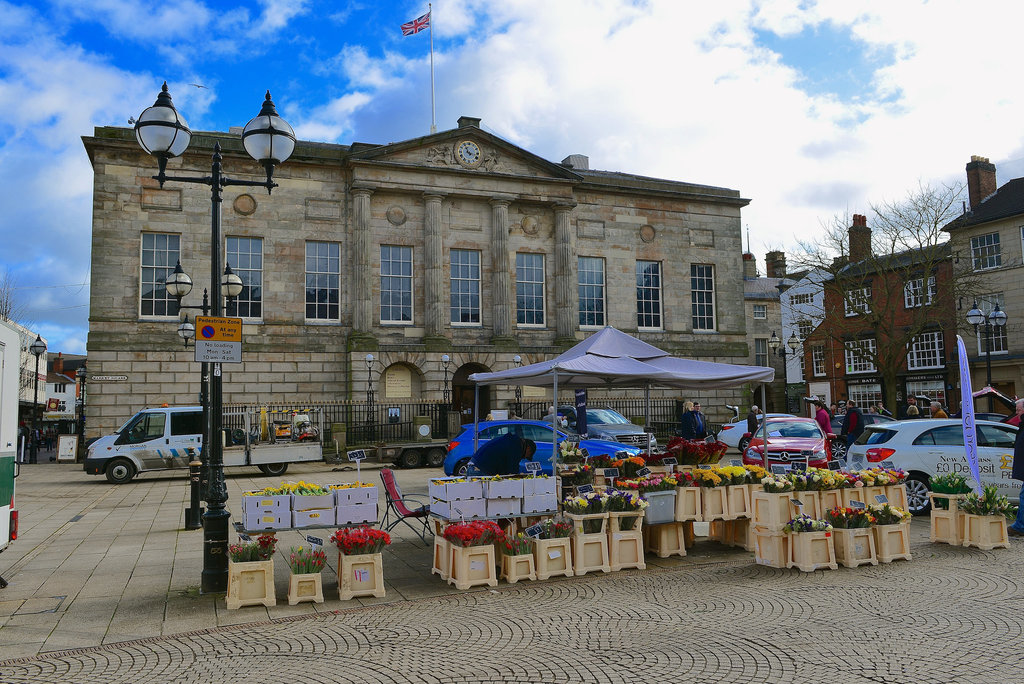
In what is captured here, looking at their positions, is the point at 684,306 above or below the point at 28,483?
above

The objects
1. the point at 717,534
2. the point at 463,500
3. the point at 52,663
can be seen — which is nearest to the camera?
the point at 52,663

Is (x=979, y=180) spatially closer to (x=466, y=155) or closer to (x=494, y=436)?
(x=466, y=155)

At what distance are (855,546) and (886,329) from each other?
28179mm

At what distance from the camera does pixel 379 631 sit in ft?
Answer: 21.4

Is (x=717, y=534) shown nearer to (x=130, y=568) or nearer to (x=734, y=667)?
(x=734, y=667)

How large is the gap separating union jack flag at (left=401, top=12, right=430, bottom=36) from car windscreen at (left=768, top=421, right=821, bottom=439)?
79.0 ft

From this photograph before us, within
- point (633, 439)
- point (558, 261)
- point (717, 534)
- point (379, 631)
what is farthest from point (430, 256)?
point (379, 631)

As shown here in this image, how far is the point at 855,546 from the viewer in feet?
29.0

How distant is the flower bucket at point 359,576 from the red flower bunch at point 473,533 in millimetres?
849

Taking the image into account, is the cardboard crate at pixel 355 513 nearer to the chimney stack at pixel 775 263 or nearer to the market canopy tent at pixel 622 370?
the market canopy tent at pixel 622 370

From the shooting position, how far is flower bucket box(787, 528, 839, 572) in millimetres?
8586

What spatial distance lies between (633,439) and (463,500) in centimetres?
1154

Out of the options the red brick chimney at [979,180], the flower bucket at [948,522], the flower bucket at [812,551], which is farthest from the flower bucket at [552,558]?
the red brick chimney at [979,180]

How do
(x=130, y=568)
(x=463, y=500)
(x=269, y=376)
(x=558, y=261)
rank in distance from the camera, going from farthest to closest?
(x=558, y=261)
(x=269, y=376)
(x=130, y=568)
(x=463, y=500)
